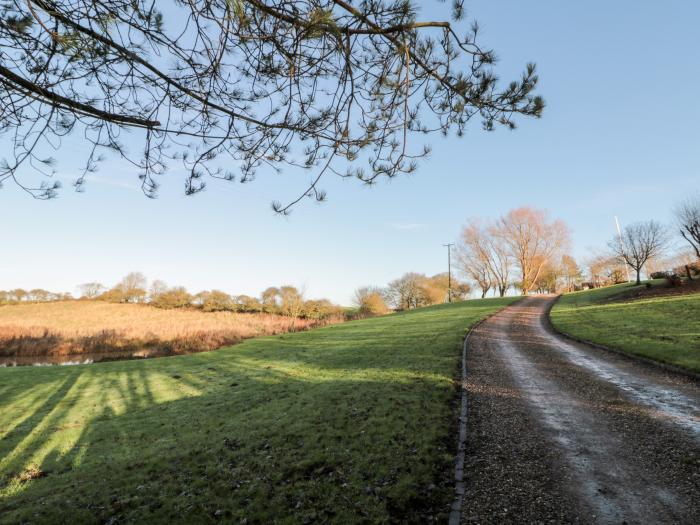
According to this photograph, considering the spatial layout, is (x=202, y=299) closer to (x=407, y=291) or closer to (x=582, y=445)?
(x=407, y=291)

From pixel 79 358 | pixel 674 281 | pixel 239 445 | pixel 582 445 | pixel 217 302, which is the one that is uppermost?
pixel 217 302

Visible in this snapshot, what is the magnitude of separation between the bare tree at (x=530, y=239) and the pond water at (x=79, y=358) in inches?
1968

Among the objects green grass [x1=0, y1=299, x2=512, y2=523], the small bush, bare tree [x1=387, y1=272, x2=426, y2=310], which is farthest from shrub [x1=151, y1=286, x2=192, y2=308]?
the small bush

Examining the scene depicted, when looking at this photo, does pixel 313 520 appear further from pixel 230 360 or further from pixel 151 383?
pixel 230 360

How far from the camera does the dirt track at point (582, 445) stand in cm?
393

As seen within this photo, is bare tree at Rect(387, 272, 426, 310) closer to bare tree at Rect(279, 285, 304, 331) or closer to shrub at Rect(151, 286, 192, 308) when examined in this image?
bare tree at Rect(279, 285, 304, 331)

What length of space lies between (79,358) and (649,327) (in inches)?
1292

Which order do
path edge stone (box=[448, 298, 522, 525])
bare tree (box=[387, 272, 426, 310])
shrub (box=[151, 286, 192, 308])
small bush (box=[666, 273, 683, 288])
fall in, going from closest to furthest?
1. path edge stone (box=[448, 298, 522, 525])
2. small bush (box=[666, 273, 683, 288])
3. shrub (box=[151, 286, 192, 308])
4. bare tree (box=[387, 272, 426, 310])

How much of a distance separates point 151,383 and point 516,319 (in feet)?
73.9

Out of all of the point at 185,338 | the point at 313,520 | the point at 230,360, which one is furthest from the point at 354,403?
the point at 185,338

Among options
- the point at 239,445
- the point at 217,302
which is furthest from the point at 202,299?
the point at 239,445

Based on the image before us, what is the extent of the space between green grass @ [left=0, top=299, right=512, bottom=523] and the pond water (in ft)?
29.0

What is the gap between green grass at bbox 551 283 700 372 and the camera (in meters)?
10.9

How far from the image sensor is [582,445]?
543cm
